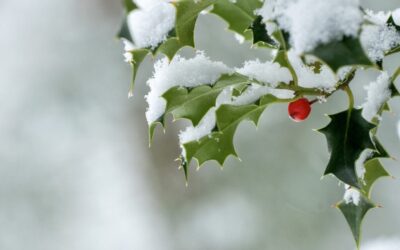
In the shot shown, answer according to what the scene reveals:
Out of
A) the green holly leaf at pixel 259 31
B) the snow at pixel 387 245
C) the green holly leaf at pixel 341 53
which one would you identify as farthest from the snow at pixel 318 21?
the snow at pixel 387 245

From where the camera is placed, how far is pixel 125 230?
17.3ft

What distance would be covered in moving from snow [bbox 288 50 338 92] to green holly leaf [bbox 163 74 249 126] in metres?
0.07

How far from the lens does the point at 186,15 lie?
0.80 metres

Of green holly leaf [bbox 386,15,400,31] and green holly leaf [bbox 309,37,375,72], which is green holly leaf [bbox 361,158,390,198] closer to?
green holly leaf [bbox 386,15,400,31]

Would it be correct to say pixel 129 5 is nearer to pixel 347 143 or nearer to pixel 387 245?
pixel 347 143

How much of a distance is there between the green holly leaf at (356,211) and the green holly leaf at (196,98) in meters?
0.23

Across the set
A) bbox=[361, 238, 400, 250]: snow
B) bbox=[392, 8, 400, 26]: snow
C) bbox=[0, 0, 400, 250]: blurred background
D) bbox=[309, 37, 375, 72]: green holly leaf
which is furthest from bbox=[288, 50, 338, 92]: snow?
bbox=[0, 0, 400, 250]: blurred background

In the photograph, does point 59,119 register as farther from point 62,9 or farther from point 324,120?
point 324,120

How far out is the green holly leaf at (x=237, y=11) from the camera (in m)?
0.83

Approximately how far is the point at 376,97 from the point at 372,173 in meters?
0.12

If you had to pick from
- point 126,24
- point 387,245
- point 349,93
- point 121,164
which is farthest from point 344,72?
point 121,164

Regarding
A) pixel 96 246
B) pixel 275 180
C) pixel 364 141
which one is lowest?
pixel 96 246

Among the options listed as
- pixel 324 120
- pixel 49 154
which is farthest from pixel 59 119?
pixel 324 120

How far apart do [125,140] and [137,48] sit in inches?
182
